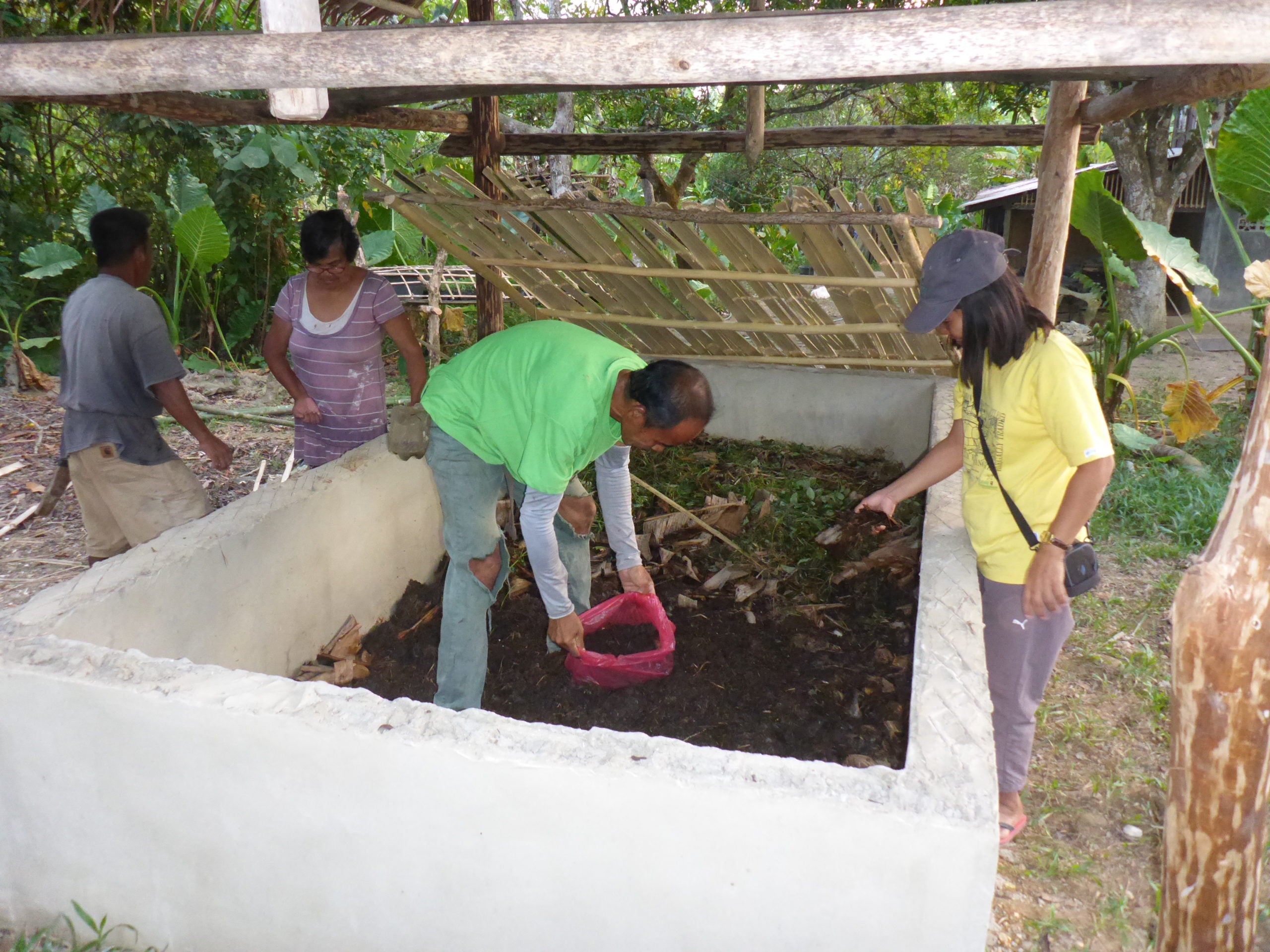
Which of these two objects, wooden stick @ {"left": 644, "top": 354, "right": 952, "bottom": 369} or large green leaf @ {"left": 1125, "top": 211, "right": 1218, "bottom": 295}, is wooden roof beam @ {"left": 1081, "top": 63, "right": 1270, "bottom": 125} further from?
wooden stick @ {"left": 644, "top": 354, "right": 952, "bottom": 369}

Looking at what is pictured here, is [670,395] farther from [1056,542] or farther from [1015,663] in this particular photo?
[1015,663]

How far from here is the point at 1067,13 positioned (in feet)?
5.14

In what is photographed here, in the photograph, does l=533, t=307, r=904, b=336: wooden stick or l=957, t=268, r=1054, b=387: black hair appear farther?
l=533, t=307, r=904, b=336: wooden stick

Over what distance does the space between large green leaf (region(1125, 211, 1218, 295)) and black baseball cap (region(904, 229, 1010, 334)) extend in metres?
3.52

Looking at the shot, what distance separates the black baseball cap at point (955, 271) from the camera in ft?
7.02

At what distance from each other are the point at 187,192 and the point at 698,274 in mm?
5219

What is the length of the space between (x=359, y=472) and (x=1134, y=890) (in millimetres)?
3042

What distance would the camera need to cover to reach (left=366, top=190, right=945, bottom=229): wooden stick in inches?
136

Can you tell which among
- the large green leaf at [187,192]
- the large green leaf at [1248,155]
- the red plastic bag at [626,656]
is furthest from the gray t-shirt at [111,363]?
the large green leaf at [1248,155]

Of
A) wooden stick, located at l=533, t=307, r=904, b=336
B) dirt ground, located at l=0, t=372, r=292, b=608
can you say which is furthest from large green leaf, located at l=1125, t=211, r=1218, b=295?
dirt ground, located at l=0, t=372, r=292, b=608

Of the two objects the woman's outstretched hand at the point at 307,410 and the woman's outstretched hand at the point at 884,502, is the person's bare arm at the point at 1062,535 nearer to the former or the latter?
the woman's outstretched hand at the point at 884,502

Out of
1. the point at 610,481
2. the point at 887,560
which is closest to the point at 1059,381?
the point at 610,481

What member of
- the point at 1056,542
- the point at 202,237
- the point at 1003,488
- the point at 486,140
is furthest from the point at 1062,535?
the point at 202,237

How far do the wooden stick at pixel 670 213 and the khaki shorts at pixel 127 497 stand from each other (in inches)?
64.5
